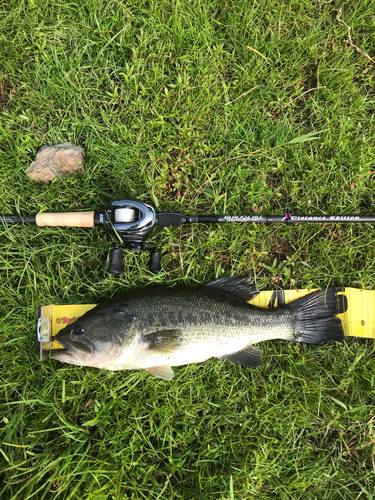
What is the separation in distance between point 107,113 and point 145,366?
9.20 ft

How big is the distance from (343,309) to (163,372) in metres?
2.06

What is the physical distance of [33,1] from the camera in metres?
3.22

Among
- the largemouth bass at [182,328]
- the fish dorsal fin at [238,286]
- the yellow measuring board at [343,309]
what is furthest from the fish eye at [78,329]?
the fish dorsal fin at [238,286]

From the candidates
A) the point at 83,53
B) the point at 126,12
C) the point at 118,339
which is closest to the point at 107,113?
the point at 83,53

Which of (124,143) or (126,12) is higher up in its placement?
(126,12)

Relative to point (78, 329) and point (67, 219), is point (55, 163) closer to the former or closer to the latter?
point (67, 219)

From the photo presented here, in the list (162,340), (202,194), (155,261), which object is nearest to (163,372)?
(162,340)

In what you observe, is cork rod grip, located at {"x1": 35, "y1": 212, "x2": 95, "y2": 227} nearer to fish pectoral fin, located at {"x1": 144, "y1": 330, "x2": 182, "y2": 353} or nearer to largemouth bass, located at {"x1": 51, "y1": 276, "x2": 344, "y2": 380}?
largemouth bass, located at {"x1": 51, "y1": 276, "x2": 344, "y2": 380}

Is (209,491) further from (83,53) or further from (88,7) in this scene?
(88,7)

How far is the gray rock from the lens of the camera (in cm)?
311

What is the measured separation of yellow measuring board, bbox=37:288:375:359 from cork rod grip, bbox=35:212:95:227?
86 centimetres

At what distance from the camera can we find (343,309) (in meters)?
3.11

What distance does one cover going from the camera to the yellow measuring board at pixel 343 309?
115 inches

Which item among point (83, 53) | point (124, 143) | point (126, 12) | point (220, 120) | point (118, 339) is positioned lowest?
point (118, 339)
